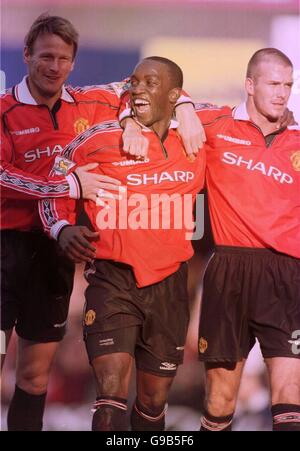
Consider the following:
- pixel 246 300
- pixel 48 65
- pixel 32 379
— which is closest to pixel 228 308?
pixel 246 300

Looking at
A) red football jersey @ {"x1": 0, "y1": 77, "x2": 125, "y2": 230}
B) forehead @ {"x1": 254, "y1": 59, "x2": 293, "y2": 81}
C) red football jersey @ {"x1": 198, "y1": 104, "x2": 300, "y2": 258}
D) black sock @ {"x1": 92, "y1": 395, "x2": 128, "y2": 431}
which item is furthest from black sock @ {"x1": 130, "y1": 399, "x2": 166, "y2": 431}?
forehead @ {"x1": 254, "y1": 59, "x2": 293, "y2": 81}

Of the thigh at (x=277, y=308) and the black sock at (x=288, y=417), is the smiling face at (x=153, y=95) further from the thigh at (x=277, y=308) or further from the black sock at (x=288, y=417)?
the black sock at (x=288, y=417)

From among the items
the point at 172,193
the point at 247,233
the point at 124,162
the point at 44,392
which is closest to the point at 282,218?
the point at 247,233

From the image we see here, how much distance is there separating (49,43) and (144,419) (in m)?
2.08

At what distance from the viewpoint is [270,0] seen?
4223mm

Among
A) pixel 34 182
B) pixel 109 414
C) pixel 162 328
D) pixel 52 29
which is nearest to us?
pixel 109 414

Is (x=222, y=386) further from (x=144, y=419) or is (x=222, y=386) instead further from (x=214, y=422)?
(x=144, y=419)

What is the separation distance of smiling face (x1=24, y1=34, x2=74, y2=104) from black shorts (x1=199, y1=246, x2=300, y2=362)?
1281mm

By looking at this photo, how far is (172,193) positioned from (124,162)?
12.0 inches

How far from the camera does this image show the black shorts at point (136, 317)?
3727 mm

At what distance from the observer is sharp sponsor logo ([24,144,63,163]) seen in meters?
4.07

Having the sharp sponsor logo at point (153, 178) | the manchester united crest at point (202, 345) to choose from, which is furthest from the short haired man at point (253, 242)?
the sharp sponsor logo at point (153, 178)

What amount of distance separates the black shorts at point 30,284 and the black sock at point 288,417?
1.27 meters

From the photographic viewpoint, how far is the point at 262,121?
413 cm
